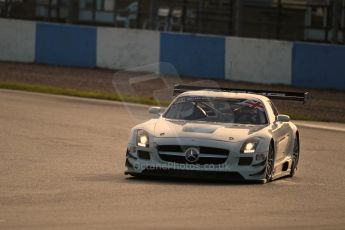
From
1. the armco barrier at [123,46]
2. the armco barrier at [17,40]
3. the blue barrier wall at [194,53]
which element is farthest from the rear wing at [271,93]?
the armco barrier at [17,40]

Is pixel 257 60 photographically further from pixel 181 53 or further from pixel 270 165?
pixel 270 165

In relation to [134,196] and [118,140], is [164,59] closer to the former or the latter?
[118,140]

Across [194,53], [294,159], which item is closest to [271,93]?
[294,159]

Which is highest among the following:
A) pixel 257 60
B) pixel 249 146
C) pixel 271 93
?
pixel 271 93

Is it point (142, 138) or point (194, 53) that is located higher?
point (194, 53)

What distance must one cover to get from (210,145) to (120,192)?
1.56 m

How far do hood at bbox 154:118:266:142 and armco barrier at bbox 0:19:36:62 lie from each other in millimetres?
19854

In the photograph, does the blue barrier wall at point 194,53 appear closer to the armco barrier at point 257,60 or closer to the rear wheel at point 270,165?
the armco barrier at point 257,60

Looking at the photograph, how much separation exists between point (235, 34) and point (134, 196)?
→ 20.7 m

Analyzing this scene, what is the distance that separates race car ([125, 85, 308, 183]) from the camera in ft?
41.5

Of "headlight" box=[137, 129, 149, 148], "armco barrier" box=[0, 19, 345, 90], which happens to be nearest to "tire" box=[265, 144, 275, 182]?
"headlight" box=[137, 129, 149, 148]

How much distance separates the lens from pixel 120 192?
11500 millimetres

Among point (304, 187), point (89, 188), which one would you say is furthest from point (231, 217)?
point (304, 187)

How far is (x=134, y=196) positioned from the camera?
1118cm
